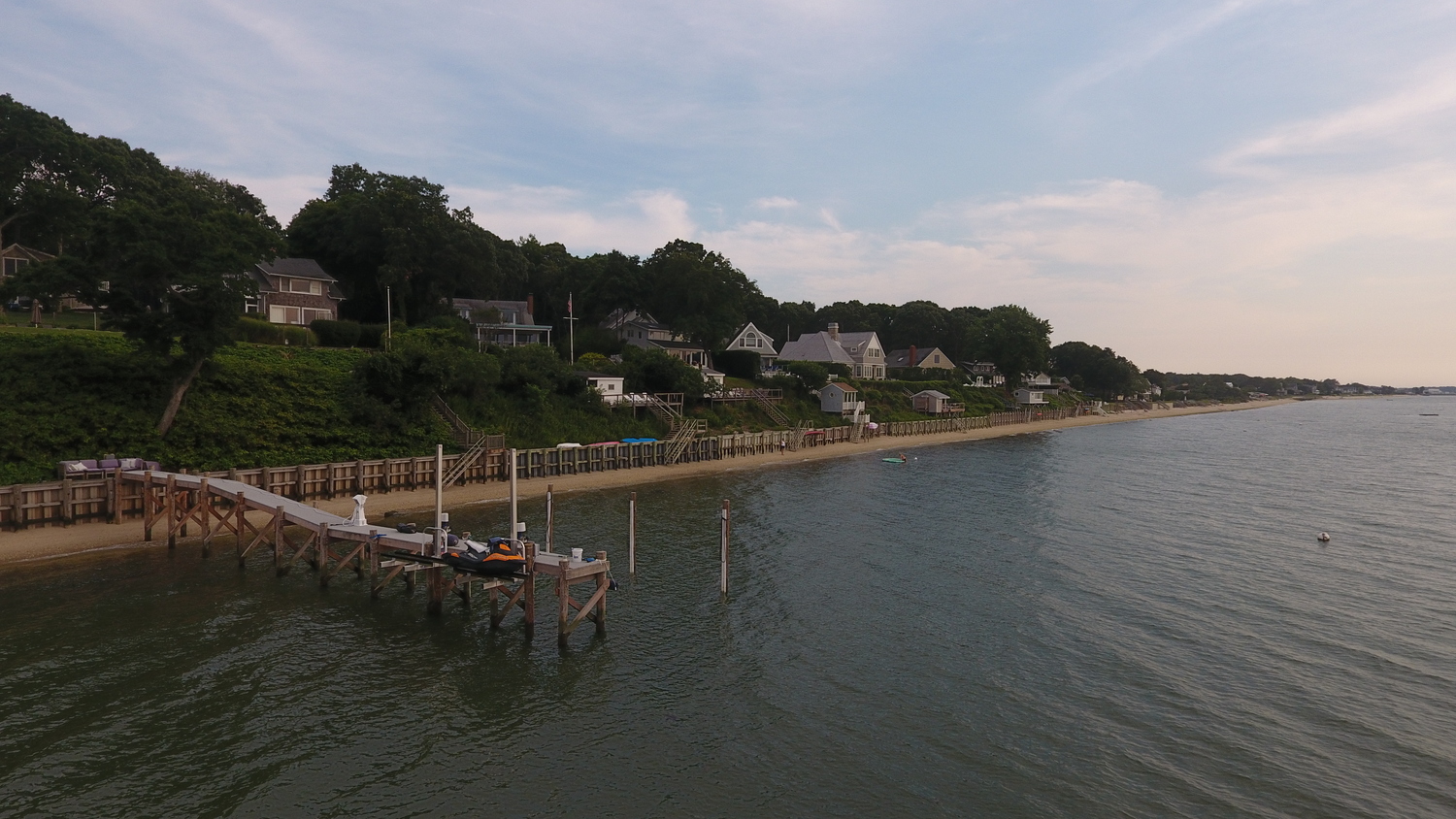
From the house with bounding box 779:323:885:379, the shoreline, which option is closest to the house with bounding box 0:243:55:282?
the shoreline

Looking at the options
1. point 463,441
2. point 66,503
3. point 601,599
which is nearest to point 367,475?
point 463,441

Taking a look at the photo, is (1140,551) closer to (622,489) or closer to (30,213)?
(622,489)

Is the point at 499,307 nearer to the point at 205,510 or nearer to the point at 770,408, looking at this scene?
the point at 770,408

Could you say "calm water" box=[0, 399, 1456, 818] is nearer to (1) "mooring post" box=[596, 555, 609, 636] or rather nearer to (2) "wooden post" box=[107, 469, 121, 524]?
(1) "mooring post" box=[596, 555, 609, 636]

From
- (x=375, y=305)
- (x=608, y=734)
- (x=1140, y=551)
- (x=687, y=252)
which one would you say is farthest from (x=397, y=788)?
(x=687, y=252)

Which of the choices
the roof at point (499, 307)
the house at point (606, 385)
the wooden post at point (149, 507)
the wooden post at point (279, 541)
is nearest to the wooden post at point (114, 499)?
the wooden post at point (149, 507)

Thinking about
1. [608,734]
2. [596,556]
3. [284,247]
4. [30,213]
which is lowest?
[608,734]

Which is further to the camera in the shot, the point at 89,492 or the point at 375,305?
the point at 375,305
